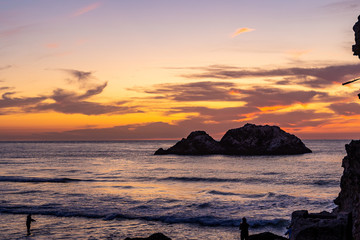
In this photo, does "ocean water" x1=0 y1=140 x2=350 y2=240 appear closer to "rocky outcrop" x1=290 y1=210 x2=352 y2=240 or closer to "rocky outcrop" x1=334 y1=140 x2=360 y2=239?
"rocky outcrop" x1=334 y1=140 x2=360 y2=239

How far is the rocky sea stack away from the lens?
138 m

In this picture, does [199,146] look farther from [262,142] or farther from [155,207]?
[155,207]

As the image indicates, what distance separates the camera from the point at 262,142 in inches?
5531

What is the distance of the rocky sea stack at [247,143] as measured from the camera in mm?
137500

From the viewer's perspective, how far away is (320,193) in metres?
49.1

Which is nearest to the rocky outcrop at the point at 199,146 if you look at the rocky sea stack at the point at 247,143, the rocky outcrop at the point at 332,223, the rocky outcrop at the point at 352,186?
the rocky sea stack at the point at 247,143

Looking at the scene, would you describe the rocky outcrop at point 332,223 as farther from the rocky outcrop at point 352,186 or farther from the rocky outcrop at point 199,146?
the rocky outcrop at point 199,146

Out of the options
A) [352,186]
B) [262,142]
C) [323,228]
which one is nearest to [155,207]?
[352,186]

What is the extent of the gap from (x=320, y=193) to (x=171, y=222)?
2562 centimetres

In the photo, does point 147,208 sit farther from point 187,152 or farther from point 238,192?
point 187,152

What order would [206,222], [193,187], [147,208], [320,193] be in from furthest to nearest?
[193,187]
[320,193]
[147,208]
[206,222]

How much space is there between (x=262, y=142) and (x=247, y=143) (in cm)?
583

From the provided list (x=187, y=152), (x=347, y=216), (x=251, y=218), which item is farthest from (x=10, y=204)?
(x=187, y=152)

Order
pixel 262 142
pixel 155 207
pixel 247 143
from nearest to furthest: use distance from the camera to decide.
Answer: pixel 155 207 → pixel 247 143 → pixel 262 142
